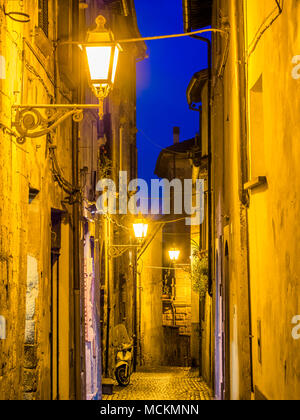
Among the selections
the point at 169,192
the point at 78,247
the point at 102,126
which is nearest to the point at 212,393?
the point at 78,247

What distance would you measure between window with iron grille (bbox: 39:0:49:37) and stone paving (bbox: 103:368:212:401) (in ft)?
28.8

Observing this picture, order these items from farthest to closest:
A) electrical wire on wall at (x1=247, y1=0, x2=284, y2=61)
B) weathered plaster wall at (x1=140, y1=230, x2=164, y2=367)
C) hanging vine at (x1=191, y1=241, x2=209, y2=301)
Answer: weathered plaster wall at (x1=140, y1=230, x2=164, y2=367)
hanging vine at (x1=191, y1=241, x2=209, y2=301)
electrical wire on wall at (x1=247, y1=0, x2=284, y2=61)

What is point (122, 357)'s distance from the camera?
17766mm

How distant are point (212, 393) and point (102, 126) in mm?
8076

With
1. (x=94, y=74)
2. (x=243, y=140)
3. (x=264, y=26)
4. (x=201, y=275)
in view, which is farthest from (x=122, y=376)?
(x=264, y=26)

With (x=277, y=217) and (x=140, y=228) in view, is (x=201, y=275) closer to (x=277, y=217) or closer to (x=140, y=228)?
(x=140, y=228)

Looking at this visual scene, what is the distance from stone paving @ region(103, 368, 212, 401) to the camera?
47.1 ft

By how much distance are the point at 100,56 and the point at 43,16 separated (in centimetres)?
275

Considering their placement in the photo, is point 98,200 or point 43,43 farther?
point 98,200

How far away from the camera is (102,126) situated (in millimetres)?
17531

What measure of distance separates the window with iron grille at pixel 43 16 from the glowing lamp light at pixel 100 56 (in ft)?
7.35

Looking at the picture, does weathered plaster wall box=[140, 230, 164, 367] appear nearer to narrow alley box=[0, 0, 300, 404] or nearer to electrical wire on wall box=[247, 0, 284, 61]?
narrow alley box=[0, 0, 300, 404]

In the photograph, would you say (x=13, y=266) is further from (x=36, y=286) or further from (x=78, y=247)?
(x=78, y=247)

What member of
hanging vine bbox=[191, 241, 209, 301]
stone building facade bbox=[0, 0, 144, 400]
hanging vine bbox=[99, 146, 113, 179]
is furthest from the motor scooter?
A: hanging vine bbox=[99, 146, 113, 179]
